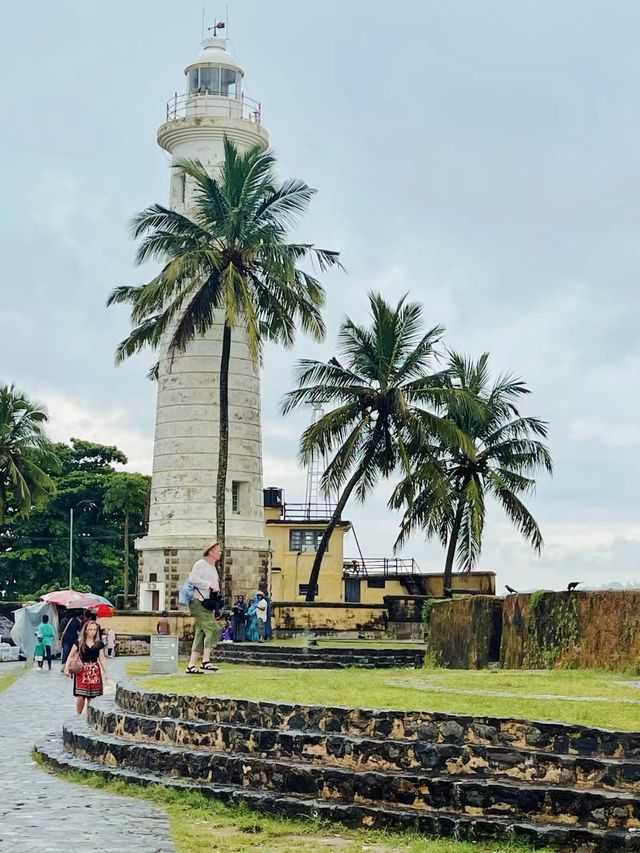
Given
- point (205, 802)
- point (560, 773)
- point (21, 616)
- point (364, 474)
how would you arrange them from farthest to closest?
point (364, 474) → point (21, 616) → point (205, 802) → point (560, 773)

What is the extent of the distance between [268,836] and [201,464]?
97.8 ft

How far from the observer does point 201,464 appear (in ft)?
127

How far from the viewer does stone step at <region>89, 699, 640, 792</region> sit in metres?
8.72

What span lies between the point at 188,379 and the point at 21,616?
9.65m

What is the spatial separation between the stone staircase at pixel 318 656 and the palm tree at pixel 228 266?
7774 millimetres

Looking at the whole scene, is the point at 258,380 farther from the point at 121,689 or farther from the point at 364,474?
the point at 121,689

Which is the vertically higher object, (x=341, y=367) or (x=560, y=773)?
(x=341, y=367)

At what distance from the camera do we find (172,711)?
39.7ft

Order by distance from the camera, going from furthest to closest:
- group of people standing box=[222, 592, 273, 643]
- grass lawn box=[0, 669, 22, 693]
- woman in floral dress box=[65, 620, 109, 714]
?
1. group of people standing box=[222, 592, 273, 643]
2. grass lawn box=[0, 669, 22, 693]
3. woman in floral dress box=[65, 620, 109, 714]

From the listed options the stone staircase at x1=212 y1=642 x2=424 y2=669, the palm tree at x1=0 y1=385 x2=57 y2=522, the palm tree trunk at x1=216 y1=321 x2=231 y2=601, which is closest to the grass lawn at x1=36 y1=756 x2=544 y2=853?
the stone staircase at x1=212 y1=642 x2=424 y2=669

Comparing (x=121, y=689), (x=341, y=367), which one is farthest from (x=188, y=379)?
(x=121, y=689)

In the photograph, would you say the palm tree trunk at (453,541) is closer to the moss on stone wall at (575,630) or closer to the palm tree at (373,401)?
the palm tree at (373,401)

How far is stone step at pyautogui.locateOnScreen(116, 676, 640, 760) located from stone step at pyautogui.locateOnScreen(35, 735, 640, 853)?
0.57m

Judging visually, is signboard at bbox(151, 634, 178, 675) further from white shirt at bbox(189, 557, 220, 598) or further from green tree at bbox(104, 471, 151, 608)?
green tree at bbox(104, 471, 151, 608)
